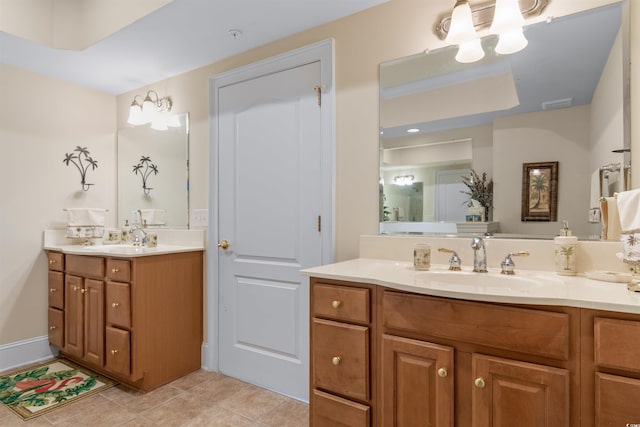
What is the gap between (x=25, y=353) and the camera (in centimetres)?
267

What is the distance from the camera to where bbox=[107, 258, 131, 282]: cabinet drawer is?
2182 millimetres

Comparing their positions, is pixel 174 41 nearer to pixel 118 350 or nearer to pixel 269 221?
pixel 269 221

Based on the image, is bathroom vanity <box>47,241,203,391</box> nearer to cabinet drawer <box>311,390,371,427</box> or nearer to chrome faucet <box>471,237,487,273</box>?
cabinet drawer <box>311,390,371,427</box>

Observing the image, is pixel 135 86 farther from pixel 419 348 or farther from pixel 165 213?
pixel 419 348

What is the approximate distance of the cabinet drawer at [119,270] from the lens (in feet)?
7.16

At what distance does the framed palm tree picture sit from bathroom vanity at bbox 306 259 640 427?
274 millimetres

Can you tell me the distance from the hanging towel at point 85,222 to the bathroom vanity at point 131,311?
0.19 metres

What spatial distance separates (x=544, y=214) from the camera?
1520mm

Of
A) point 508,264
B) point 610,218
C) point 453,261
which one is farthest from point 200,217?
point 610,218

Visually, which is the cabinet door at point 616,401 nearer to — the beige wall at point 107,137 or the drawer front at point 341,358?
the drawer front at point 341,358

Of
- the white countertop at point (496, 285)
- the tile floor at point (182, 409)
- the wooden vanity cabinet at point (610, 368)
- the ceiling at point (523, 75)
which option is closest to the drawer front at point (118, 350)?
the tile floor at point (182, 409)

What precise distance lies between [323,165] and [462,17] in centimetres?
97

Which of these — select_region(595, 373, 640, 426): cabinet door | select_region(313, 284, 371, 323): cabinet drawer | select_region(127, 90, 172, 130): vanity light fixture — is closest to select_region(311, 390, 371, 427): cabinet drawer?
select_region(313, 284, 371, 323): cabinet drawer

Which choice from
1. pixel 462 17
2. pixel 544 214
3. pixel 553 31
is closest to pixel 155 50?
pixel 462 17
